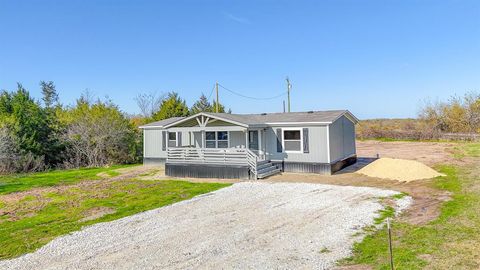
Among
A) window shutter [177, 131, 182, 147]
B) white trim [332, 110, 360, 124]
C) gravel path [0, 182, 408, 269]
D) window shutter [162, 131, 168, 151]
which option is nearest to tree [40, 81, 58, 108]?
window shutter [162, 131, 168, 151]

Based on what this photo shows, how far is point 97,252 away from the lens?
20.5 feet

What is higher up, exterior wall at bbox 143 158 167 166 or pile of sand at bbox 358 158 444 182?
exterior wall at bbox 143 158 167 166

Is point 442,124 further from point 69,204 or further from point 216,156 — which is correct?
point 69,204

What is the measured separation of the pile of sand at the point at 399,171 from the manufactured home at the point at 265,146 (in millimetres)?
1832

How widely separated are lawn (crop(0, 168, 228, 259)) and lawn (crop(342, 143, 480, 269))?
258 inches

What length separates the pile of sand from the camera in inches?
549

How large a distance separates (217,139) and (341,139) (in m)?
7.10

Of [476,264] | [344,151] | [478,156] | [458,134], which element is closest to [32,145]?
[344,151]

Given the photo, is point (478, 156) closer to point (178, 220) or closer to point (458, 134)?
point (458, 134)

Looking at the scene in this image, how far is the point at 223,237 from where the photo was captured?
275 inches

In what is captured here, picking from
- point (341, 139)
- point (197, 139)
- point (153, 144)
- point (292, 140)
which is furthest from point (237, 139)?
point (153, 144)

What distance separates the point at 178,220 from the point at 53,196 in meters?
6.66

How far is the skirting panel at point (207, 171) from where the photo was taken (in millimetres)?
15430

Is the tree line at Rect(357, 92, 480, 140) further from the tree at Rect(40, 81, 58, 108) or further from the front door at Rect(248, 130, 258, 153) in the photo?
the tree at Rect(40, 81, 58, 108)
